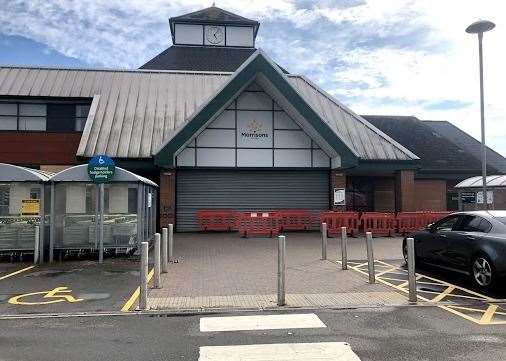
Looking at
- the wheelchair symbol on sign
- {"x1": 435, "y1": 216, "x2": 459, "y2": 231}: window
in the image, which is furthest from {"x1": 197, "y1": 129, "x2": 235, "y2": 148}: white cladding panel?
the wheelchair symbol on sign

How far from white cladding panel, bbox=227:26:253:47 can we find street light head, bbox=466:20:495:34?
24929 millimetres

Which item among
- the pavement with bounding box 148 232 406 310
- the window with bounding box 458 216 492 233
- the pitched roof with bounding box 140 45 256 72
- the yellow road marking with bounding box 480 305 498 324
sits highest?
the pitched roof with bounding box 140 45 256 72

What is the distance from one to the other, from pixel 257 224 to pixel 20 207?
8.94m

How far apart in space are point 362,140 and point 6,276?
16792mm

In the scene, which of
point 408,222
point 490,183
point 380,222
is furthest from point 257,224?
point 490,183

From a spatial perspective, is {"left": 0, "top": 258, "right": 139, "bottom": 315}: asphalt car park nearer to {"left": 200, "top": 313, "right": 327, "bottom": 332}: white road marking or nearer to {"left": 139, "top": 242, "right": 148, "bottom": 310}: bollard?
{"left": 139, "top": 242, "right": 148, "bottom": 310}: bollard

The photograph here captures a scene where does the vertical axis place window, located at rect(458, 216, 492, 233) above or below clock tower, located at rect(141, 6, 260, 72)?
below

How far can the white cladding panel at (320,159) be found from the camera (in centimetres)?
2188

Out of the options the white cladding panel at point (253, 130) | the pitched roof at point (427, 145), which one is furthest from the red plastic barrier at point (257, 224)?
the pitched roof at point (427, 145)

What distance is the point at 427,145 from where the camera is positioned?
31.8 m

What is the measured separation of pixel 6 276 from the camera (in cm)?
1061

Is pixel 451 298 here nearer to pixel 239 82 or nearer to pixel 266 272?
pixel 266 272

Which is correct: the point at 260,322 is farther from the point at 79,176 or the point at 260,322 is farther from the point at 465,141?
the point at 465,141

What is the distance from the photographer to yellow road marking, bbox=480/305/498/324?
6918 mm
